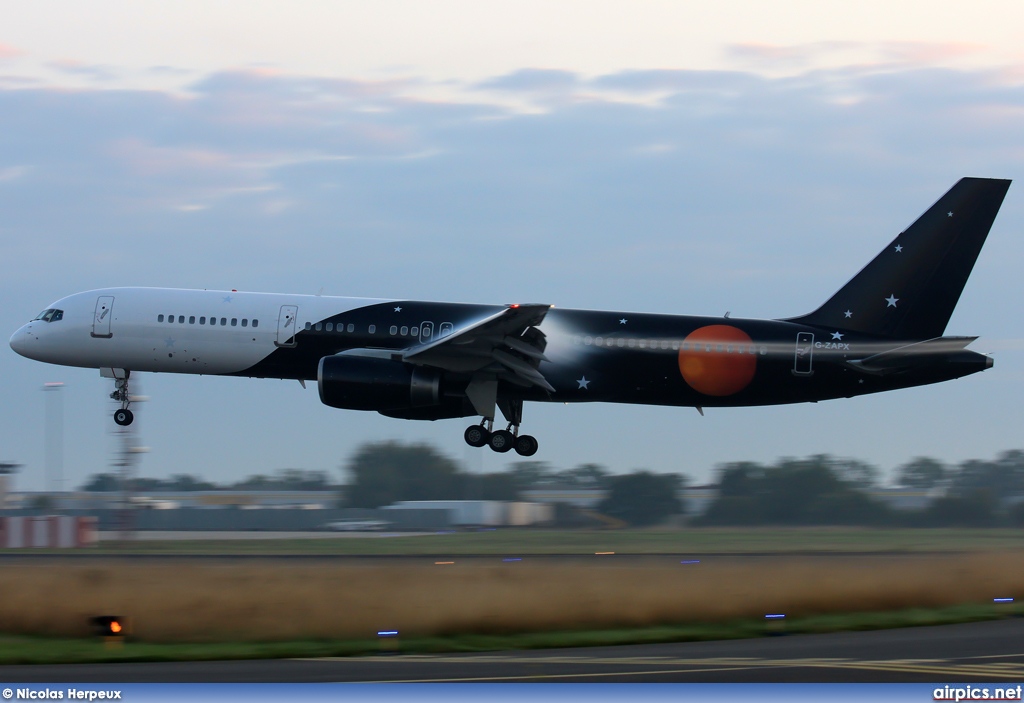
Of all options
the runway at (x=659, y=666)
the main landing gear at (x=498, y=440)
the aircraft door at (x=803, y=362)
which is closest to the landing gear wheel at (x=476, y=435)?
the main landing gear at (x=498, y=440)

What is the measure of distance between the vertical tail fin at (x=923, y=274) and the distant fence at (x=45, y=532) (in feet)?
90.9

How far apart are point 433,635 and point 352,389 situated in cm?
1256

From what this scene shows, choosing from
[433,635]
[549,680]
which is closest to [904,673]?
[549,680]

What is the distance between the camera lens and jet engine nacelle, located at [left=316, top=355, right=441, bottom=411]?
35.8 meters

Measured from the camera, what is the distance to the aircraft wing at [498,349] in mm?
35031

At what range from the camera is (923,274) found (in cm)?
3650

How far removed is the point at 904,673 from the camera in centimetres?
1855

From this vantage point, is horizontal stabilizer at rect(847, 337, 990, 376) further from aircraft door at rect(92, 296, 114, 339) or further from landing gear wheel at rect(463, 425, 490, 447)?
aircraft door at rect(92, 296, 114, 339)

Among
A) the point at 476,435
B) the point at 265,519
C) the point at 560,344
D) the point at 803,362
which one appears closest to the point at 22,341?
the point at 476,435

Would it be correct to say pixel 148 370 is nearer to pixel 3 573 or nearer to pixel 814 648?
pixel 3 573

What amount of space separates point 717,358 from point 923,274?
664 centimetres

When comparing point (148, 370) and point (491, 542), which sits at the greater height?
point (148, 370)

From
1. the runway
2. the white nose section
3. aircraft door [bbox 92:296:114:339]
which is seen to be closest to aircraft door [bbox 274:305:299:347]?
aircraft door [bbox 92:296:114:339]

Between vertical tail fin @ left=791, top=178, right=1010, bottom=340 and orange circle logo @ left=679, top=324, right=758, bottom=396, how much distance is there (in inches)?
88.9
